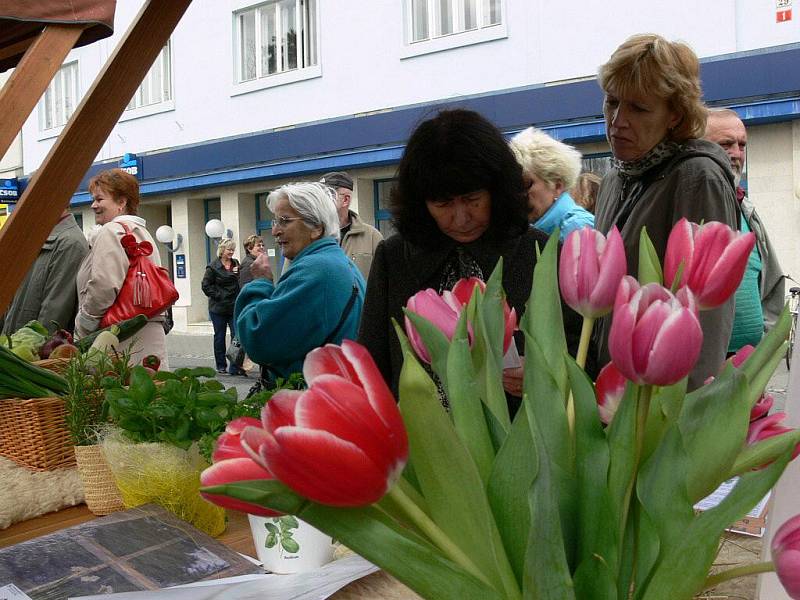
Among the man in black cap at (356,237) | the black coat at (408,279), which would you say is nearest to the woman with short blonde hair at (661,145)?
the black coat at (408,279)

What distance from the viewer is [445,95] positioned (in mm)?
11242

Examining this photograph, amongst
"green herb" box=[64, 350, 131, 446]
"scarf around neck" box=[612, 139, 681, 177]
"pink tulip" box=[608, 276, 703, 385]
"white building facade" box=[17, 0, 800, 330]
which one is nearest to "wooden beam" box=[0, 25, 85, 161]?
"green herb" box=[64, 350, 131, 446]

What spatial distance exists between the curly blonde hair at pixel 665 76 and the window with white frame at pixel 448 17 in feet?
29.9

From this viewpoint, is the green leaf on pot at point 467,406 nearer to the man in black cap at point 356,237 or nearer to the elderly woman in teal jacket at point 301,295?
the elderly woman in teal jacket at point 301,295

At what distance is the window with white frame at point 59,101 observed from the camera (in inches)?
637

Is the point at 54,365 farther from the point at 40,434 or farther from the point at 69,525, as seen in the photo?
the point at 69,525

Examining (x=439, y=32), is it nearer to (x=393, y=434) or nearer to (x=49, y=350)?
(x=49, y=350)

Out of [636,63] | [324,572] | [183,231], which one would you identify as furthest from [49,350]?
[183,231]

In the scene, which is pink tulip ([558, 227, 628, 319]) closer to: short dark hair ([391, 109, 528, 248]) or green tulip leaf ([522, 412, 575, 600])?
green tulip leaf ([522, 412, 575, 600])

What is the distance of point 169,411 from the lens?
50.6 inches

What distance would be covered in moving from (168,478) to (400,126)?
10595 mm

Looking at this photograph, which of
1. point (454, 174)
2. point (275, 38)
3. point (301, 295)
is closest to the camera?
point (454, 174)

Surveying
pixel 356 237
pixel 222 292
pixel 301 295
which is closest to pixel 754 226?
pixel 301 295

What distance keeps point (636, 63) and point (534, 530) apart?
6.30 ft
